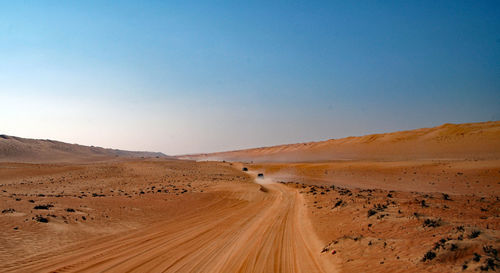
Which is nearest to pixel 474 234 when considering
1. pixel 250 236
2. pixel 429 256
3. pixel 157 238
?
pixel 429 256

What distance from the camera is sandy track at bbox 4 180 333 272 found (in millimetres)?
8180

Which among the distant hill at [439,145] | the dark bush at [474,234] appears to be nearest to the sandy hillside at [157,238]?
the dark bush at [474,234]

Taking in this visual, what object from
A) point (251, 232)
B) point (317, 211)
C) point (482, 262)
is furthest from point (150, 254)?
point (317, 211)

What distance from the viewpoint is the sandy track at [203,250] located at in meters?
8.18

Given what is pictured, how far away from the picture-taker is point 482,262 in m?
5.89

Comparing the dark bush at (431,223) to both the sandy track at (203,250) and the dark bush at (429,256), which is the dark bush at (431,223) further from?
the sandy track at (203,250)

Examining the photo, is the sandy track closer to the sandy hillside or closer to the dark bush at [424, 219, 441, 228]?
the sandy hillside

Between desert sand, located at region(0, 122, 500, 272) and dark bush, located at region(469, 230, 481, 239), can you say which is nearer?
dark bush, located at region(469, 230, 481, 239)

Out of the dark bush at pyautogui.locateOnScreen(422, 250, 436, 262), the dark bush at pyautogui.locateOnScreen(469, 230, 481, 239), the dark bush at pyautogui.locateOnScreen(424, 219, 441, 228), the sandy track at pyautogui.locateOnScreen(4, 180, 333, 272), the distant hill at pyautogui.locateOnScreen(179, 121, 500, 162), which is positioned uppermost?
the distant hill at pyautogui.locateOnScreen(179, 121, 500, 162)

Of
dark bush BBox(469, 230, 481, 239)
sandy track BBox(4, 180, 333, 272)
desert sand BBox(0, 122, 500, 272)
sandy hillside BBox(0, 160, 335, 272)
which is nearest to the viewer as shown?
dark bush BBox(469, 230, 481, 239)

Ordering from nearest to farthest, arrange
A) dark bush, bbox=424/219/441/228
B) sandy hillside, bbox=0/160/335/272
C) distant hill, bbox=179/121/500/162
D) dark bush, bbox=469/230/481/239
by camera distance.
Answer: dark bush, bbox=469/230/481/239 < sandy hillside, bbox=0/160/335/272 < dark bush, bbox=424/219/441/228 < distant hill, bbox=179/121/500/162

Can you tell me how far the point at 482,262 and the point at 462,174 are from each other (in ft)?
96.4

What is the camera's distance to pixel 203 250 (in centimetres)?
989

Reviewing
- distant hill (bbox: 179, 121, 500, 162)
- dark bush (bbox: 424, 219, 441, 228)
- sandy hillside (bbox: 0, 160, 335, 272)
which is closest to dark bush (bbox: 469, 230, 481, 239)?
dark bush (bbox: 424, 219, 441, 228)
